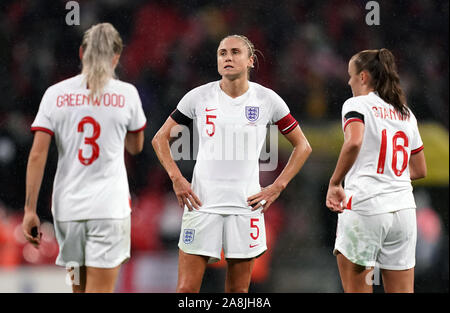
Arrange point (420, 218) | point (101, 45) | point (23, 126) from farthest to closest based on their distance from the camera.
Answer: point (420, 218) → point (23, 126) → point (101, 45)

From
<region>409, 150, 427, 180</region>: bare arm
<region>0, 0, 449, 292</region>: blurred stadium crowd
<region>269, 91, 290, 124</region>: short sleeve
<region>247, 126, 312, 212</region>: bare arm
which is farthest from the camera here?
<region>0, 0, 449, 292</region>: blurred stadium crowd

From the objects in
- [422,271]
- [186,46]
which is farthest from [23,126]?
[422,271]

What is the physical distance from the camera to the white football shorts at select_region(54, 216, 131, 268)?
314 centimetres

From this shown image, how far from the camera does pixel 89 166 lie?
316 cm

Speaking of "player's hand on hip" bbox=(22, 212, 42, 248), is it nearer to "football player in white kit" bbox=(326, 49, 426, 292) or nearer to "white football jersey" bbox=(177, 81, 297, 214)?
"white football jersey" bbox=(177, 81, 297, 214)

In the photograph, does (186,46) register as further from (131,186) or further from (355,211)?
(355,211)

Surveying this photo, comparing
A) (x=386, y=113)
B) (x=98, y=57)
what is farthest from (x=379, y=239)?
(x=98, y=57)

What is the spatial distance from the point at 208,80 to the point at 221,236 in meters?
3.36

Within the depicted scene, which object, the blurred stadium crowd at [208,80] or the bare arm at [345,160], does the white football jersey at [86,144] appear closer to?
the bare arm at [345,160]

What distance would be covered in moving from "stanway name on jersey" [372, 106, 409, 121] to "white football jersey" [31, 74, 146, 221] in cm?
136

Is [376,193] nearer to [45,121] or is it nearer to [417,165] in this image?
[417,165]

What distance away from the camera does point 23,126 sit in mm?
6332

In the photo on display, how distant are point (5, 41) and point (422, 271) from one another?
204 inches

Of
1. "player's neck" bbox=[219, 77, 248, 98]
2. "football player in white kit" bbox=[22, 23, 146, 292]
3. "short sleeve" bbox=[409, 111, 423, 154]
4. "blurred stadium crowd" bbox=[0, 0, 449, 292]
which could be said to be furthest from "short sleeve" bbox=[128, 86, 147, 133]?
"blurred stadium crowd" bbox=[0, 0, 449, 292]
